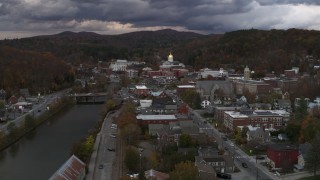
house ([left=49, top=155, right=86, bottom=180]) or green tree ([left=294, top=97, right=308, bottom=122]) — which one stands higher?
green tree ([left=294, top=97, right=308, bottom=122])

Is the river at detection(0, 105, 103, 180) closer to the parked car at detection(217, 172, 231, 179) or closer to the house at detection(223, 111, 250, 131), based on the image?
the parked car at detection(217, 172, 231, 179)

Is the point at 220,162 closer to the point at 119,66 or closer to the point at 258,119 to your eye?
the point at 258,119

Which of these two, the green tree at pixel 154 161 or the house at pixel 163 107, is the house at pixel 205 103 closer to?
the house at pixel 163 107

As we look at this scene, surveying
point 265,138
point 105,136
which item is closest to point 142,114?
point 105,136

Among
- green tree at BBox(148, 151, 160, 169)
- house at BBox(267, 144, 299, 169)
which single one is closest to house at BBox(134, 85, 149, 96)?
house at BBox(267, 144, 299, 169)

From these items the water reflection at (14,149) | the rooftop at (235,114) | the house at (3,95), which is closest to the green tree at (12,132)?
the water reflection at (14,149)

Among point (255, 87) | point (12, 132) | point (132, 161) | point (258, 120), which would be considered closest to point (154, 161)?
point (132, 161)
